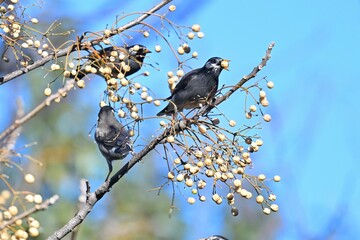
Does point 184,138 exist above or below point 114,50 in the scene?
below

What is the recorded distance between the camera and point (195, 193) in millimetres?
3568

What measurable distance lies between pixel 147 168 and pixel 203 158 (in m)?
8.71

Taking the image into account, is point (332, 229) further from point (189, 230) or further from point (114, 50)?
point (189, 230)

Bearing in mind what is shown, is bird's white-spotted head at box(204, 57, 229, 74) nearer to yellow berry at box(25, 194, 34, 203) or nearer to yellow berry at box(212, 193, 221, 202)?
yellow berry at box(212, 193, 221, 202)

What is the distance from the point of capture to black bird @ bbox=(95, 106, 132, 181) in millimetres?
5362

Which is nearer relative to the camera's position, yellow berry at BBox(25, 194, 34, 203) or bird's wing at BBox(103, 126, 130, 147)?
yellow berry at BBox(25, 194, 34, 203)

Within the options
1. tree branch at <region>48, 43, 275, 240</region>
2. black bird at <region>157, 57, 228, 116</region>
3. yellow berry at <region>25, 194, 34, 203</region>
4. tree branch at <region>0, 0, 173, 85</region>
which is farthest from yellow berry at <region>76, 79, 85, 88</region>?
black bird at <region>157, 57, 228, 116</region>

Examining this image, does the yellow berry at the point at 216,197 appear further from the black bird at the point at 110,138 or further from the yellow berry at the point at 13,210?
the black bird at the point at 110,138

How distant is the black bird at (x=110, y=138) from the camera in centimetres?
536

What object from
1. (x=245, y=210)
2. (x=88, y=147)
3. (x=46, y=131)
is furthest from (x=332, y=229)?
(x=245, y=210)

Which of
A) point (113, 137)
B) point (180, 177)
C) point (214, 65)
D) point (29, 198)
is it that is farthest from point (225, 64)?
point (113, 137)

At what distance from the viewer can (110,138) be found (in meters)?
5.59

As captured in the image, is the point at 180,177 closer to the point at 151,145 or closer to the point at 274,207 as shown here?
the point at 151,145

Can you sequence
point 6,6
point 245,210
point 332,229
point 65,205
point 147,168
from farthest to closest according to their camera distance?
point 245,210 < point 147,168 < point 65,205 < point 332,229 < point 6,6
